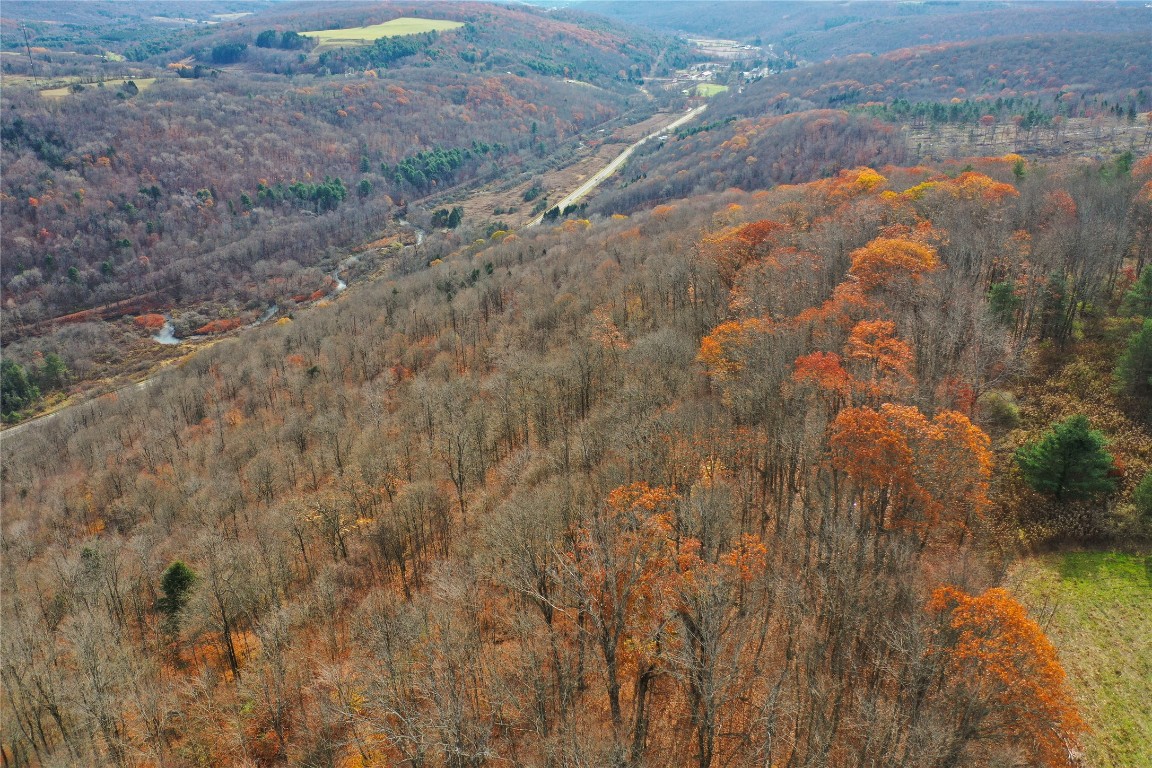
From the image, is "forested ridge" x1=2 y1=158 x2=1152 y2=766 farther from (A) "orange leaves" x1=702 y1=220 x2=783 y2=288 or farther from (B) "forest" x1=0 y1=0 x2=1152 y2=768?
(A) "orange leaves" x1=702 y1=220 x2=783 y2=288

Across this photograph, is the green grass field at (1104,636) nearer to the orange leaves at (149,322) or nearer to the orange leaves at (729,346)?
the orange leaves at (729,346)

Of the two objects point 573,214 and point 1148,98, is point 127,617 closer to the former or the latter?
point 573,214

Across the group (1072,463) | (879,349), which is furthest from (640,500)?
(1072,463)

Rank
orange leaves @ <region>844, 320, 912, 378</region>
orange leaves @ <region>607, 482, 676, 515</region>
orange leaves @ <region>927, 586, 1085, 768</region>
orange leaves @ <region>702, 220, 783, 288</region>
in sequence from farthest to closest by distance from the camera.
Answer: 1. orange leaves @ <region>702, 220, 783, 288</region>
2. orange leaves @ <region>844, 320, 912, 378</region>
3. orange leaves @ <region>607, 482, 676, 515</region>
4. orange leaves @ <region>927, 586, 1085, 768</region>

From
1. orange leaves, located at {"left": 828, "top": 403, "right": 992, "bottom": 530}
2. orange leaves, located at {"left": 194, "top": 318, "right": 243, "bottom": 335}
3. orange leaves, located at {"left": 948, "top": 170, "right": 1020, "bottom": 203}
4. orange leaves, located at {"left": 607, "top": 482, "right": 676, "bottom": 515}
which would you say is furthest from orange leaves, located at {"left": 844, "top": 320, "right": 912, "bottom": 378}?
orange leaves, located at {"left": 194, "top": 318, "right": 243, "bottom": 335}

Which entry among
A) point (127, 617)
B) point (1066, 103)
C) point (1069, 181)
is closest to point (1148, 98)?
point (1066, 103)

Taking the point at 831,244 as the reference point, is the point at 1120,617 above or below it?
below

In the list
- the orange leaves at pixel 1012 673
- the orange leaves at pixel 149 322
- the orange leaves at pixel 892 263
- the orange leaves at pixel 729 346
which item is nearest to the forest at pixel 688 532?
the orange leaves at pixel 1012 673
